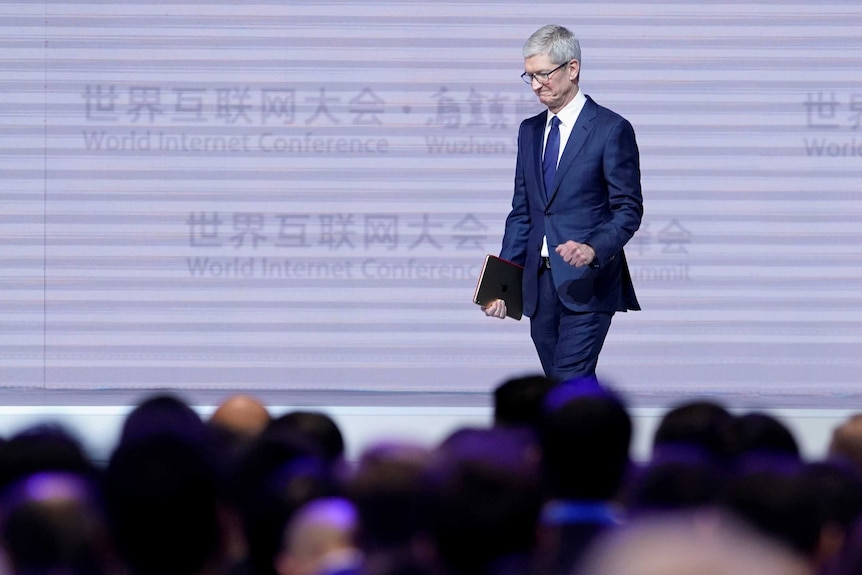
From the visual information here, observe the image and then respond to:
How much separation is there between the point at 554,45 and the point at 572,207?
0.53m

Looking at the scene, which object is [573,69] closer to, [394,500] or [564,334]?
[564,334]

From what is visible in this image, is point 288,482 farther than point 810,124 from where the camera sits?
No

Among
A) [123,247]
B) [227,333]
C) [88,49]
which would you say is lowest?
[227,333]

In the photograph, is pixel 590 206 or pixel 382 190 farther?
pixel 382 190

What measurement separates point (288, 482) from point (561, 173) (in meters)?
2.49

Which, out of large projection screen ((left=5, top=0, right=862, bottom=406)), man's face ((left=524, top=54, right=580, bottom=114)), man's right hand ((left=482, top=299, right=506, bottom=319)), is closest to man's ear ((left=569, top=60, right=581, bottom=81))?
man's face ((left=524, top=54, right=580, bottom=114))

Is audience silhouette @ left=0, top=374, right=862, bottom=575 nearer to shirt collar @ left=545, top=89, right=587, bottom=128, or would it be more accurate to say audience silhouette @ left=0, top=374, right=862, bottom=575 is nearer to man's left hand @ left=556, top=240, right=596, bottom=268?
man's left hand @ left=556, top=240, right=596, bottom=268

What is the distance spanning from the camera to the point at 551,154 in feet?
15.3

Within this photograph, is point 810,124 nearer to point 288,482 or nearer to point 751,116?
point 751,116

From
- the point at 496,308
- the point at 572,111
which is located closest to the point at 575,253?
the point at 496,308

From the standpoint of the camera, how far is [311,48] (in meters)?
6.61

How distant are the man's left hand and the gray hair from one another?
25.7 inches

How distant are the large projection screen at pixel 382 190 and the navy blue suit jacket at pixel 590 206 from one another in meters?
2.01

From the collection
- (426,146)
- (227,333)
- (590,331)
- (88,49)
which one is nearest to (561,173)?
(590,331)
